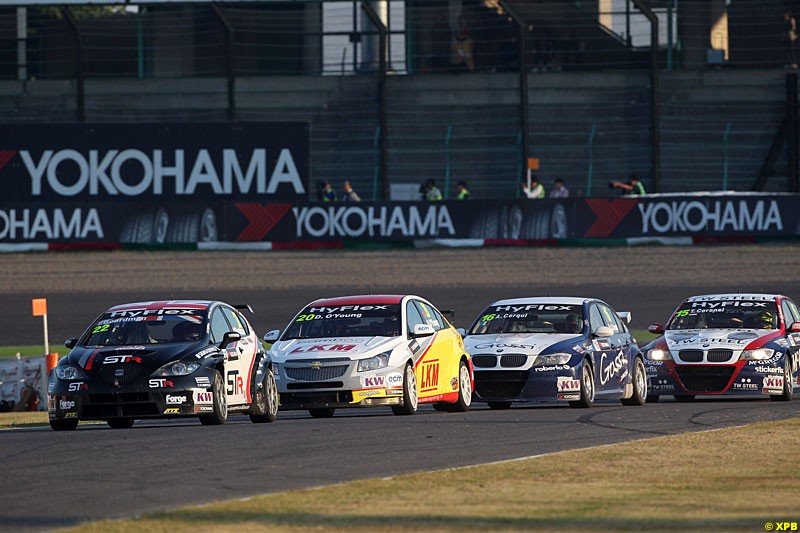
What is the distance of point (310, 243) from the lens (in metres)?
35.6

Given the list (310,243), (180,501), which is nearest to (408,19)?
(310,243)

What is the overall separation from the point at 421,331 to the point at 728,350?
463 cm

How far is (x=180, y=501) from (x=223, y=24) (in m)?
27.8

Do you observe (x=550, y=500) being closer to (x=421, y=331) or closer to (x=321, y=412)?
(x=421, y=331)

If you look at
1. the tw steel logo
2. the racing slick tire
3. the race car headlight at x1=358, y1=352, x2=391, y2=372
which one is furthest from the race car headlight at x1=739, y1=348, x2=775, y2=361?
the tw steel logo

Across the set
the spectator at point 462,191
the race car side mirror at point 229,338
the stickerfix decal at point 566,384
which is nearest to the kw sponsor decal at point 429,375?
the stickerfix decal at point 566,384

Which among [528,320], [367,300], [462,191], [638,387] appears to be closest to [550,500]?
[367,300]

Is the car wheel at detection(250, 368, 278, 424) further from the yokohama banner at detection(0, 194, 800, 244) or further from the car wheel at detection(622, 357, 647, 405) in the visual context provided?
the yokohama banner at detection(0, 194, 800, 244)

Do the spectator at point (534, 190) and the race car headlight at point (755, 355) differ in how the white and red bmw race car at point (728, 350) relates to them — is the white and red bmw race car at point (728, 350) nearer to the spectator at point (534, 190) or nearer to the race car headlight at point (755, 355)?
the race car headlight at point (755, 355)

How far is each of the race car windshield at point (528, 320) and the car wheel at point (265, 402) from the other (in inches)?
150

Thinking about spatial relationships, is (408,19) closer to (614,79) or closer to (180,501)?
(614,79)

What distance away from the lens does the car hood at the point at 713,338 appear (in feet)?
69.6

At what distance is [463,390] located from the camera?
19328 millimetres

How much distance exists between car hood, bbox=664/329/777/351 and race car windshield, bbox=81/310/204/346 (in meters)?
6.91
